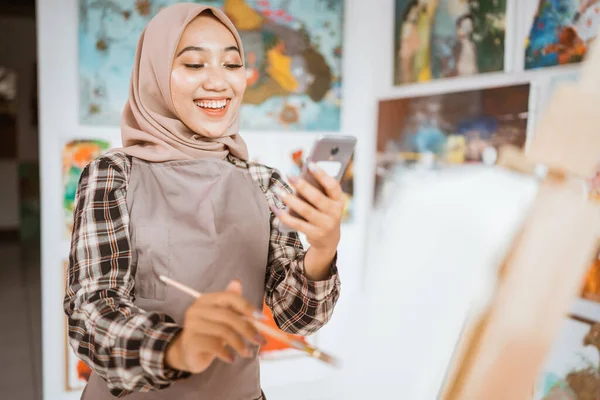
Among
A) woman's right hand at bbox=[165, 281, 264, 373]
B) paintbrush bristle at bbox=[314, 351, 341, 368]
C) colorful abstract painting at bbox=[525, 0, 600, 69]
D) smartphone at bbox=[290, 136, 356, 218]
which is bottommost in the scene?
paintbrush bristle at bbox=[314, 351, 341, 368]

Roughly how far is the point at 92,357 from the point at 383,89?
1306 mm

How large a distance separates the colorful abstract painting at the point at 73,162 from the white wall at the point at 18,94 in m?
2.83

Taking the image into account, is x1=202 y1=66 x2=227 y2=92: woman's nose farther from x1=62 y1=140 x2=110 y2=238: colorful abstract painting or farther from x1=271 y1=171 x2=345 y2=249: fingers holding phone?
x1=62 y1=140 x2=110 y2=238: colorful abstract painting

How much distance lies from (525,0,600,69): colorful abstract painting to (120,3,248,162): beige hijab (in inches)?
26.2

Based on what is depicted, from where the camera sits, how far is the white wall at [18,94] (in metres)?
3.88

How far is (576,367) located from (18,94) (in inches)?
168

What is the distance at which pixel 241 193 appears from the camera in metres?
0.86

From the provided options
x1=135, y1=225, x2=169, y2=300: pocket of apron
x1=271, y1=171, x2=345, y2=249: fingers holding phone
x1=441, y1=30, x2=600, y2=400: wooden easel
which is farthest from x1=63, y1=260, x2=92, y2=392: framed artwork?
x1=441, y1=30, x2=600, y2=400: wooden easel

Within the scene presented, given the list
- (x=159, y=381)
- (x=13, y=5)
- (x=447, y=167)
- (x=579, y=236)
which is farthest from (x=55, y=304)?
(x=13, y=5)

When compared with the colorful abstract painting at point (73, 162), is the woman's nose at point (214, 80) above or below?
above

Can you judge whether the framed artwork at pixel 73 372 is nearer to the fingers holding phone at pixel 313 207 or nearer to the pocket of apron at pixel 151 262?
the pocket of apron at pixel 151 262

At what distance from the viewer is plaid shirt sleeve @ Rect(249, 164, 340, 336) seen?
31.0 inches

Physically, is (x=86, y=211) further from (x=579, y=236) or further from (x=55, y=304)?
(x=55, y=304)

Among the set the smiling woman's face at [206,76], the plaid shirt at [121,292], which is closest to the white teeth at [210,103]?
the smiling woman's face at [206,76]
